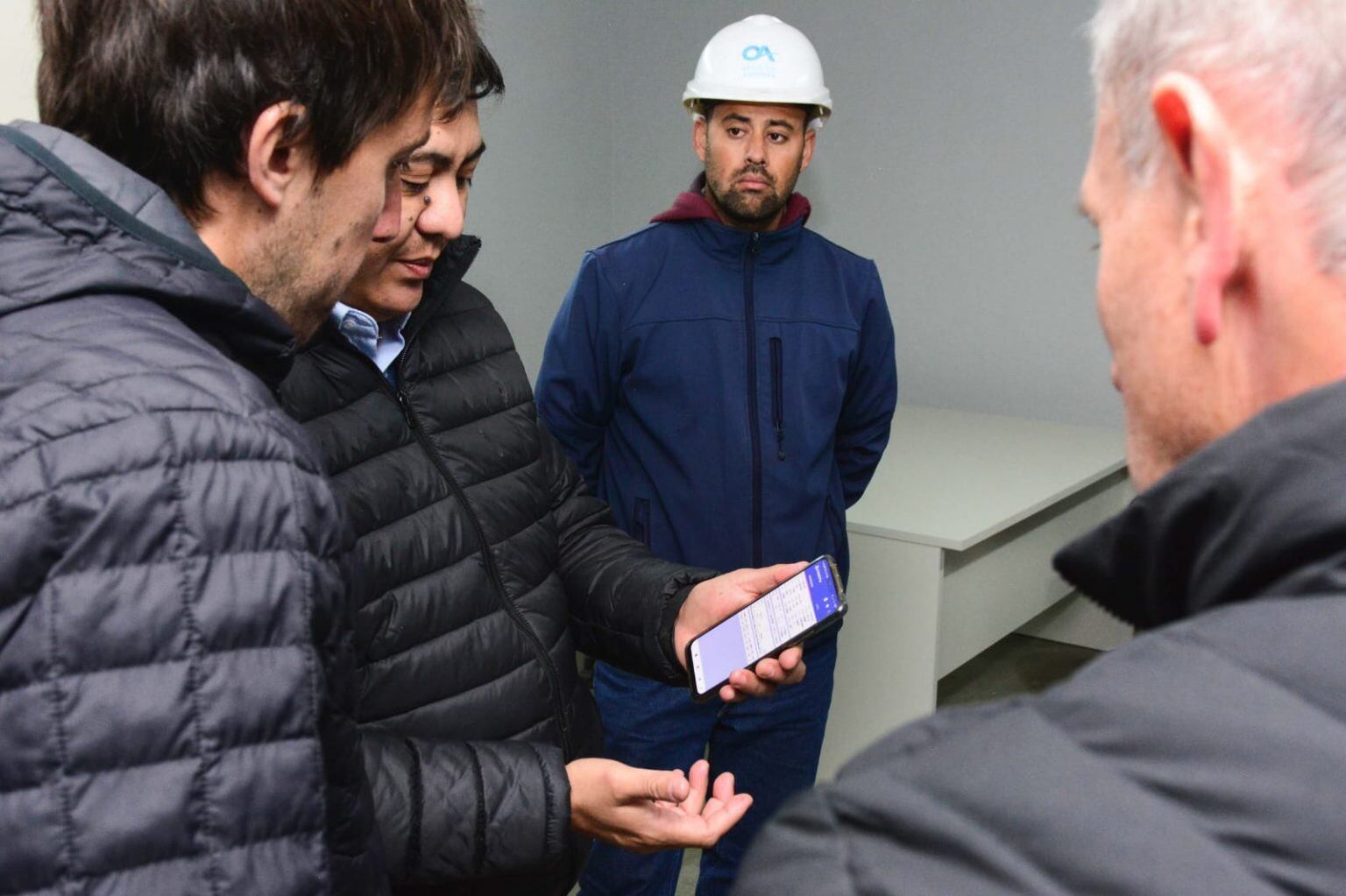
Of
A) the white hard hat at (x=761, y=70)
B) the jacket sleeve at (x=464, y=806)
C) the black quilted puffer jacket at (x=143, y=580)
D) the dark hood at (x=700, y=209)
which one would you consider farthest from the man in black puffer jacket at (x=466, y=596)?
the white hard hat at (x=761, y=70)

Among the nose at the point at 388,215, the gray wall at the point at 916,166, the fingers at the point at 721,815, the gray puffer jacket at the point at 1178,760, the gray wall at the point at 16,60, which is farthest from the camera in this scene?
the gray wall at the point at 916,166

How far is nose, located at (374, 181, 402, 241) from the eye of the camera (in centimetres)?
95

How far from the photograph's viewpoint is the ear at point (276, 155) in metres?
0.80

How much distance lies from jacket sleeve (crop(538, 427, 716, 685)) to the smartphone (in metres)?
0.04

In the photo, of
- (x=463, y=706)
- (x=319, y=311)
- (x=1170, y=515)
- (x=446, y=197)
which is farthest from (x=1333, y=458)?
(x=446, y=197)

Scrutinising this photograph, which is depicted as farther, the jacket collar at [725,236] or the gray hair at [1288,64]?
the jacket collar at [725,236]

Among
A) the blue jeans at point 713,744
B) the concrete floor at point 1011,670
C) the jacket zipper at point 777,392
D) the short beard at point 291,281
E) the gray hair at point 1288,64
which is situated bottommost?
the concrete floor at point 1011,670

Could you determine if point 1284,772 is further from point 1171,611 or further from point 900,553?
point 900,553

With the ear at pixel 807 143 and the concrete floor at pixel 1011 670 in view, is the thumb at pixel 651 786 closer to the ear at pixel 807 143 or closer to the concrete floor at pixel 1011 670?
the ear at pixel 807 143

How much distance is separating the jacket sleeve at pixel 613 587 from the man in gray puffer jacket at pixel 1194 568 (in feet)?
2.88

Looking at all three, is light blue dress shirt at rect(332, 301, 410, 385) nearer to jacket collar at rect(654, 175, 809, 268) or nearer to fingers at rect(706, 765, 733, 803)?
fingers at rect(706, 765, 733, 803)

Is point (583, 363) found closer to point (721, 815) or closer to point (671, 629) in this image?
point (671, 629)

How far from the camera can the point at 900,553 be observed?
250cm

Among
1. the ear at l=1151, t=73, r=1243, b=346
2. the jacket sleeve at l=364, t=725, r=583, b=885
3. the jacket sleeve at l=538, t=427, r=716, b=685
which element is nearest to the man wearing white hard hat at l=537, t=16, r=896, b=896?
the jacket sleeve at l=538, t=427, r=716, b=685
